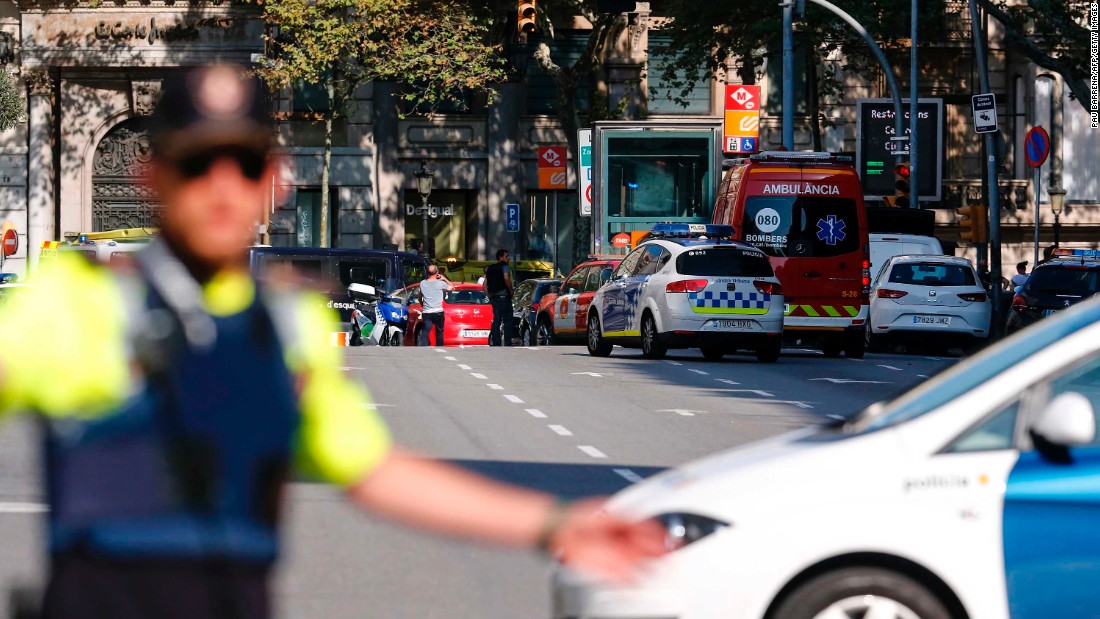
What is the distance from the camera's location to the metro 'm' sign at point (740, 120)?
40.5 meters

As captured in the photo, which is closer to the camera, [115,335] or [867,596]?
[115,335]

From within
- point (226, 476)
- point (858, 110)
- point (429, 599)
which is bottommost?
point (429, 599)

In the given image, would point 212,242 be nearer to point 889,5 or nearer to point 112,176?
point 889,5

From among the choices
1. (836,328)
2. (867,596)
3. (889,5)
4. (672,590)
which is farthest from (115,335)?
(889,5)

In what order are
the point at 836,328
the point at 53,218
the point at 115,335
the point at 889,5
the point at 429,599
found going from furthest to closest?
the point at 53,218 < the point at 889,5 < the point at 836,328 < the point at 429,599 < the point at 115,335

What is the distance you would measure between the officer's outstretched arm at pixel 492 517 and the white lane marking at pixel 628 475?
8935mm

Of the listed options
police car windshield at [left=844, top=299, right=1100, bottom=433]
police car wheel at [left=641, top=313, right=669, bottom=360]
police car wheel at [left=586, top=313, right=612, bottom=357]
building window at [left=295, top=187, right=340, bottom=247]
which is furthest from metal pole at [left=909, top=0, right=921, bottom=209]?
police car windshield at [left=844, top=299, right=1100, bottom=433]

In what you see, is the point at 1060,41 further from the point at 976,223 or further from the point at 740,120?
the point at 740,120

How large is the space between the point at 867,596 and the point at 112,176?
47.3 meters

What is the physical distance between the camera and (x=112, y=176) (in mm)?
50781

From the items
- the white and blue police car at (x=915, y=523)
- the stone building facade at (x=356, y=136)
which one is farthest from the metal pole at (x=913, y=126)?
the white and blue police car at (x=915, y=523)

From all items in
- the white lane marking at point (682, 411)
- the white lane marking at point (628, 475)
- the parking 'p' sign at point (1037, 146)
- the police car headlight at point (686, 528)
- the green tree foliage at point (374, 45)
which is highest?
the green tree foliage at point (374, 45)

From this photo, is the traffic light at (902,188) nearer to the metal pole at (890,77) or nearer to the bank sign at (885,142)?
the metal pole at (890,77)

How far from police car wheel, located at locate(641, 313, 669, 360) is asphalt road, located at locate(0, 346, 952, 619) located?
0.18m
